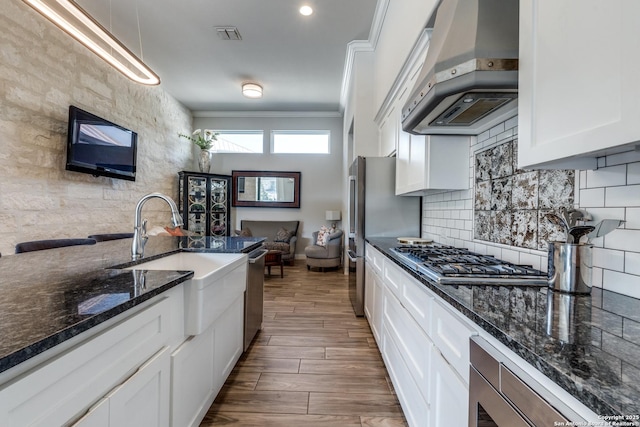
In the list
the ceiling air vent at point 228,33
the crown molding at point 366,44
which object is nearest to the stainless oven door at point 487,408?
the crown molding at point 366,44

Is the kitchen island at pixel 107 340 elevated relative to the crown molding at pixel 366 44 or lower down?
lower down

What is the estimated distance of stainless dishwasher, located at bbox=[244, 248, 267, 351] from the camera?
2290mm

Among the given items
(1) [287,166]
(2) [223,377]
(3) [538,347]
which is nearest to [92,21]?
(2) [223,377]

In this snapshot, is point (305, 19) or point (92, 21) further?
point (305, 19)

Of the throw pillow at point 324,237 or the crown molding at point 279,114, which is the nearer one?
the throw pillow at point 324,237

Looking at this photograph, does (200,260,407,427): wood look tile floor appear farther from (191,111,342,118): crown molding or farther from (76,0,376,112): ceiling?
(191,111,342,118): crown molding

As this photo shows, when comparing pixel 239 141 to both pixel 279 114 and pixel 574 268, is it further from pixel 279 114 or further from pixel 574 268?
pixel 574 268

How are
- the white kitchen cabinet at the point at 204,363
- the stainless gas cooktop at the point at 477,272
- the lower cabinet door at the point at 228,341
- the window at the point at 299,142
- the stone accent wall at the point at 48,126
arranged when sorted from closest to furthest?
the stainless gas cooktop at the point at 477,272, the white kitchen cabinet at the point at 204,363, the lower cabinet door at the point at 228,341, the stone accent wall at the point at 48,126, the window at the point at 299,142

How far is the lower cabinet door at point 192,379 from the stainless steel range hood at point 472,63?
1605 millimetres

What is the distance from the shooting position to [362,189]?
297cm

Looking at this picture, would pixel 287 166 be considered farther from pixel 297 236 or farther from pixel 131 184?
pixel 131 184

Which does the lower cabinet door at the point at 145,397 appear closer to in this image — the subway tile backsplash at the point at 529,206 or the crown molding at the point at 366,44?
the subway tile backsplash at the point at 529,206

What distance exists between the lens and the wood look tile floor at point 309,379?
1.66 m

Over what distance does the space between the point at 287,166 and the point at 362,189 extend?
417 centimetres
